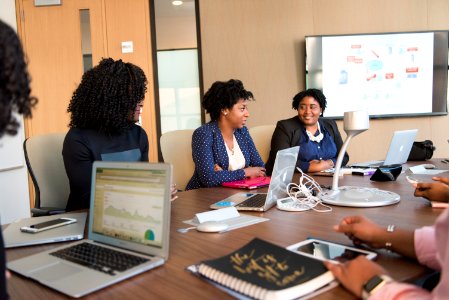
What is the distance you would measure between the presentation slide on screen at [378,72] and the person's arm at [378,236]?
3.18 m

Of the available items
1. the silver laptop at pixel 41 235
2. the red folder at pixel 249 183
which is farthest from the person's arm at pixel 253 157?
the silver laptop at pixel 41 235

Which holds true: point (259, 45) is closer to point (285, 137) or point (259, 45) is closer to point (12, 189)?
point (285, 137)

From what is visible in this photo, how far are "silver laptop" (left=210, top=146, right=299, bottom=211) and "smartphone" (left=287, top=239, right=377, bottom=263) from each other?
1.41 ft

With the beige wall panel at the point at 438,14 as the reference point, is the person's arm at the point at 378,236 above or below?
below

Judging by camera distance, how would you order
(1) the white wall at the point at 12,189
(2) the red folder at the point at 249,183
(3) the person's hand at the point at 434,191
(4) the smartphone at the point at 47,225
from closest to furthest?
(4) the smartphone at the point at 47,225 → (3) the person's hand at the point at 434,191 → (2) the red folder at the point at 249,183 → (1) the white wall at the point at 12,189

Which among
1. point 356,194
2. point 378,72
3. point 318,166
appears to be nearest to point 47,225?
point 356,194

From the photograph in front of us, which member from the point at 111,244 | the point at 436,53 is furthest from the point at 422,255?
the point at 436,53

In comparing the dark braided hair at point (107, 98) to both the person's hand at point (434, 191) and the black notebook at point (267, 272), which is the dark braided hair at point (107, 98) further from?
the person's hand at point (434, 191)

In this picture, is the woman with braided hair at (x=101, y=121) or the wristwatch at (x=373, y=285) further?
the woman with braided hair at (x=101, y=121)

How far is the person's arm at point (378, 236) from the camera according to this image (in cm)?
100

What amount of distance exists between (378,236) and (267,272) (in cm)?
36

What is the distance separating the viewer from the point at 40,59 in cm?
404

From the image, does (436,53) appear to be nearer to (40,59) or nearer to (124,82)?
(124,82)

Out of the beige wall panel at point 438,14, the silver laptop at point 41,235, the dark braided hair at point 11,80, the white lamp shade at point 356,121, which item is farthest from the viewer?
the beige wall panel at point 438,14
